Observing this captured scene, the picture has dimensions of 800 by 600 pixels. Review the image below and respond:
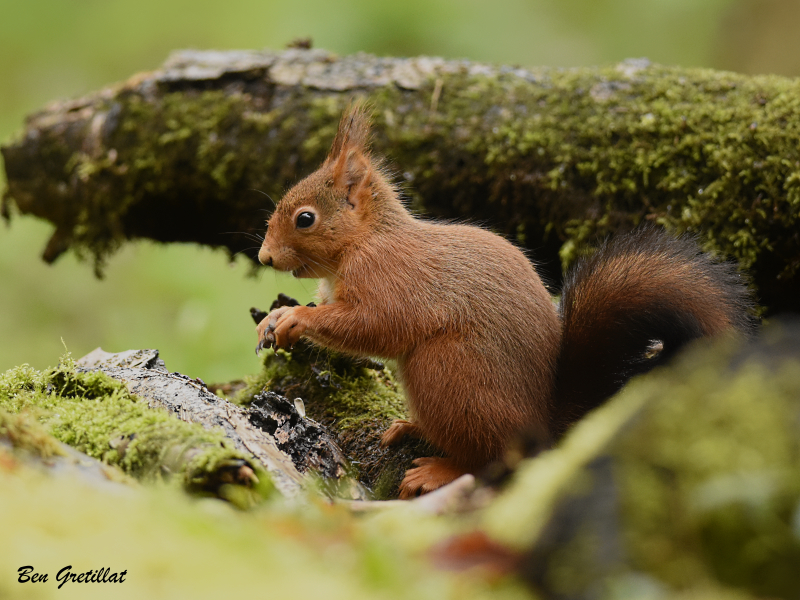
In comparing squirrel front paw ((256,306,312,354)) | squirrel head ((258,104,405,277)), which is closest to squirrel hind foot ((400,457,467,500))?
squirrel front paw ((256,306,312,354))

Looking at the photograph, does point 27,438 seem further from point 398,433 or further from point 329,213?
point 329,213

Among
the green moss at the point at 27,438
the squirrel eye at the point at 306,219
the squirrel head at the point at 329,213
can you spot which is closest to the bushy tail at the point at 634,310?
the squirrel head at the point at 329,213

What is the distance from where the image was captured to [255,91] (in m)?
4.18

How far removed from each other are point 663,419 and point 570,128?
9.29ft

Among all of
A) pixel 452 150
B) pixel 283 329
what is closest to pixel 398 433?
pixel 283 329

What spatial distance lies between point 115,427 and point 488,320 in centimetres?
131

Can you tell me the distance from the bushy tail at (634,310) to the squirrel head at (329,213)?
3.19 ft

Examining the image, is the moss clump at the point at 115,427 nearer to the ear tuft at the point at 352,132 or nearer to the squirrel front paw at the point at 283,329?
the squirrel front paw at the point at 283,329

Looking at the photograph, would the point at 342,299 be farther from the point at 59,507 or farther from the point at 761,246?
the point at 761,246

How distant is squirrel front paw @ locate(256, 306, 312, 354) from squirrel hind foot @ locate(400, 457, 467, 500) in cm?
71

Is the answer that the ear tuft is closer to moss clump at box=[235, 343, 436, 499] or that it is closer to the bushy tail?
moss clump at box=[235, 343, 436, 499]

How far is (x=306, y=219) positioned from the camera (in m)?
2.89

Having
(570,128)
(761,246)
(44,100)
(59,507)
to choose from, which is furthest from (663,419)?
(44,100)

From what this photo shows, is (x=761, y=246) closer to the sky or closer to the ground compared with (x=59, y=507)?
closer to the sky
